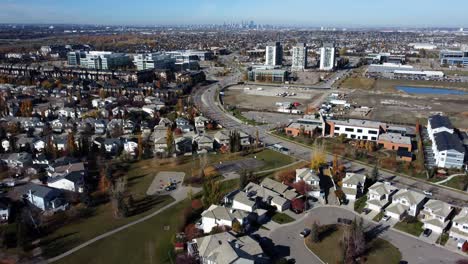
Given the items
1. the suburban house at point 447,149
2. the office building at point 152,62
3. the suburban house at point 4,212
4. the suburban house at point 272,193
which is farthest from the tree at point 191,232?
the office building at point 152,62

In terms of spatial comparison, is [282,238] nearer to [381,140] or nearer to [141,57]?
[381,140]

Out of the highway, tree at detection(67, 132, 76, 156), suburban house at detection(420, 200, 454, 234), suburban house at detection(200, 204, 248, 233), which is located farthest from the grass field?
suburban house at detection(200, 204, 248, 233)

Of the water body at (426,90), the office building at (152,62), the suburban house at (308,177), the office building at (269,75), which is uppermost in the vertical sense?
the office building at (152,62)

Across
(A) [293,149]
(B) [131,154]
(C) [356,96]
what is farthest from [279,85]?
(B) [131,154]

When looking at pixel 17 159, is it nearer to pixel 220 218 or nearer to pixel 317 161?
pixel 220 218

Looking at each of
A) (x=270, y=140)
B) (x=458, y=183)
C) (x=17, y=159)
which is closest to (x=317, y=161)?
(x=270, y=140)

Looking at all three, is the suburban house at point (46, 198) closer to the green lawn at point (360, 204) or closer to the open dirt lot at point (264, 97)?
the green lawn at point (360, 204)
